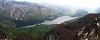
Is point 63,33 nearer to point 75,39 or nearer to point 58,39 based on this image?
point 58,39

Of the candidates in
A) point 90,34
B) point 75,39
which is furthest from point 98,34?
point 75,39

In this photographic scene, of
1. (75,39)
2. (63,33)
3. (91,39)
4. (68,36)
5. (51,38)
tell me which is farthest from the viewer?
(51,38)

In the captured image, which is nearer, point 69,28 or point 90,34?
point 90,34

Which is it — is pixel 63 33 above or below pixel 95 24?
below

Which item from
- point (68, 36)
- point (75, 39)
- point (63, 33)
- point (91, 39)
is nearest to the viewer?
point (91, 39)

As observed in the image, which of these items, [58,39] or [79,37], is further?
[58,39]

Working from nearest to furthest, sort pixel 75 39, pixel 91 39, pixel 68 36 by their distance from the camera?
pixel 91 39 → pixel 75 39 → pixel 68 36

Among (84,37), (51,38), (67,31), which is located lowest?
(51,38)

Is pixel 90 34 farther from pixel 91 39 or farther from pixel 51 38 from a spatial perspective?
pixel 51 38

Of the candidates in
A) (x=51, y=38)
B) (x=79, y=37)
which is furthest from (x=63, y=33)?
(x=79, y=37)
